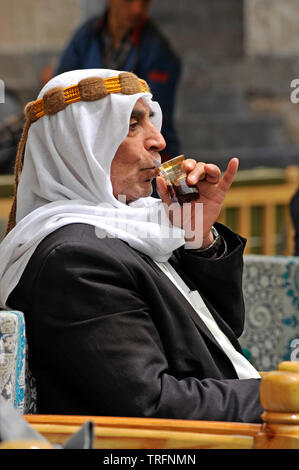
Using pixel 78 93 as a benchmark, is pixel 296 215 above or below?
below

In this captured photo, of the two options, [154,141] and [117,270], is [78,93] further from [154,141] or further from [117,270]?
[117,270]

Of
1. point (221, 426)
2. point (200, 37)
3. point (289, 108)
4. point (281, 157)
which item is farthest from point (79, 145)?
point (200, 37)

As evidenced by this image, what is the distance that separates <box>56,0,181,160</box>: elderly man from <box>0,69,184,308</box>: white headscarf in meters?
3.10

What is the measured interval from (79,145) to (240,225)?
3.36 m

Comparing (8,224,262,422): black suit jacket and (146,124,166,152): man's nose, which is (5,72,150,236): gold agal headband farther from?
(8,224,262,422): black suit jacket

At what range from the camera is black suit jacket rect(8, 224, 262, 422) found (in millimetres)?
2352

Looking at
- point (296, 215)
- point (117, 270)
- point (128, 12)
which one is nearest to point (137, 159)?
point (117, 270)

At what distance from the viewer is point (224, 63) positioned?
34.3 feet

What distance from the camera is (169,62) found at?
6.04m

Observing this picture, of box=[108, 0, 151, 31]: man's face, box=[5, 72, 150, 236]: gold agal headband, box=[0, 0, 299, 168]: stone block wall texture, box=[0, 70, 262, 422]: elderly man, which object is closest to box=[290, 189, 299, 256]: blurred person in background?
box=[0, 70, 262, 422]: elderly man

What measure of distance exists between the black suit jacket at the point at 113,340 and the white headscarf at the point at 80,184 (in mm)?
55

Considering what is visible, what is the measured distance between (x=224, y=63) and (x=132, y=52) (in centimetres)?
453

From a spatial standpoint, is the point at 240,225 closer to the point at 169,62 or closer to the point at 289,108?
the point at 169,62

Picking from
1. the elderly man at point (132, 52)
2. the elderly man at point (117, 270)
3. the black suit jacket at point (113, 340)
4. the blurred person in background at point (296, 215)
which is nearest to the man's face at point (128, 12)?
the elderly man at point (132, 52)
